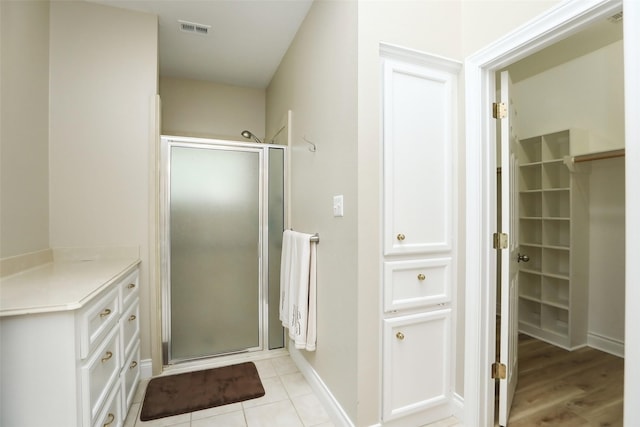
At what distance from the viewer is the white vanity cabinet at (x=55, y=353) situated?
1021 millimetres

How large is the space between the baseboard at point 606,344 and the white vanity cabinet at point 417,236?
1.99m

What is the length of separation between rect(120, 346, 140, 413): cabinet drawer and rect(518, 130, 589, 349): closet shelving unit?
11.4ft

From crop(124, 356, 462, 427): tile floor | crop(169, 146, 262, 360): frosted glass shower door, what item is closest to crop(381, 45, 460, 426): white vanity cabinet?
crop(124, 356, 462, 427): tile floor

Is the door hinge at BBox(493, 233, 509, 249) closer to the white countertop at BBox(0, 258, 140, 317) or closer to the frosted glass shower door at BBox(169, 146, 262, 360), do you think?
the frosted glass shower door at BBox(169, 146, 262, 360)

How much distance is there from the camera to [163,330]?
233 centimetres

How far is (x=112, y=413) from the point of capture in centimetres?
143

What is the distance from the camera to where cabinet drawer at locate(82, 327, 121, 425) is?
112cm

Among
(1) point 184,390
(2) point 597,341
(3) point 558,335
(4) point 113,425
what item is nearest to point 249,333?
(1) point 184,390

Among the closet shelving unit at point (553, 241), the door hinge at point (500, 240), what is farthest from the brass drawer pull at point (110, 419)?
the closet shelving unit at point (553, 241)

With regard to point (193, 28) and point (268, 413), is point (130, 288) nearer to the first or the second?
point (268, 413)

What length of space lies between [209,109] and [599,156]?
3.76 meters

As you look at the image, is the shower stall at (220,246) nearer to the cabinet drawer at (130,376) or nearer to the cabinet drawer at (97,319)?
the cabinet drawer at (130,376)

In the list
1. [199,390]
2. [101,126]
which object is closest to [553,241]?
[199,390]

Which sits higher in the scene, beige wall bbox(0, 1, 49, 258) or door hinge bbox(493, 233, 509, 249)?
beige wall bbox(0, 1, 49, 258)
